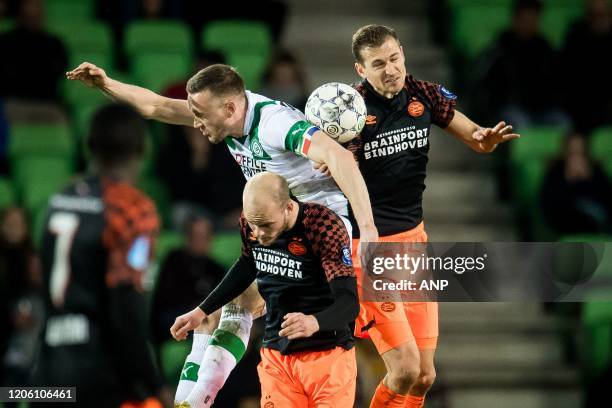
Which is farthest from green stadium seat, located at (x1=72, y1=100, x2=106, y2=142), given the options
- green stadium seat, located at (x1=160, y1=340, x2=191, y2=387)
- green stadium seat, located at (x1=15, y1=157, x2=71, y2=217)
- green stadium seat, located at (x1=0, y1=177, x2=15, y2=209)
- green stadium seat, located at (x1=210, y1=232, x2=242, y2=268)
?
green stadium seat, located at (x1=160, y1=340, x2=191, y2=387)

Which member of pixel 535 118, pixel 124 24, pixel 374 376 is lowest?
pixel 374 376

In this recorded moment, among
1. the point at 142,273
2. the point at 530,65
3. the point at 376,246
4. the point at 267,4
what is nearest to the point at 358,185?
the point at 376,246

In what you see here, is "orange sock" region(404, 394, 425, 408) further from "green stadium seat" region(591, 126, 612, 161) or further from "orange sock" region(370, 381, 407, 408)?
"green stadium seat" region(591, 126, 612, 161)

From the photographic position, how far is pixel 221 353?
5.52m

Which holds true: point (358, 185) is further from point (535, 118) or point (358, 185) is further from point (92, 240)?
point (535, 118)

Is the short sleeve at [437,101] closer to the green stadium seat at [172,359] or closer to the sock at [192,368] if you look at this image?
the sock at [192,368]

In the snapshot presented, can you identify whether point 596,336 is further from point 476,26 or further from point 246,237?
point 246,237

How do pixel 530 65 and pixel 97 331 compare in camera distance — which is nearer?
pixel 97 331

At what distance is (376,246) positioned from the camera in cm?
526

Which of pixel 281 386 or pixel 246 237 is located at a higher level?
pixel 246 237

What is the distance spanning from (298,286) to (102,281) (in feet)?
2.62

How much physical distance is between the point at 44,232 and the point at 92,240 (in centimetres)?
22

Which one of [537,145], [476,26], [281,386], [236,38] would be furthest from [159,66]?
[281,386]

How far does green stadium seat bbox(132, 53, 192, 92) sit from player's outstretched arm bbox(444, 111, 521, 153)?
4.01 m
